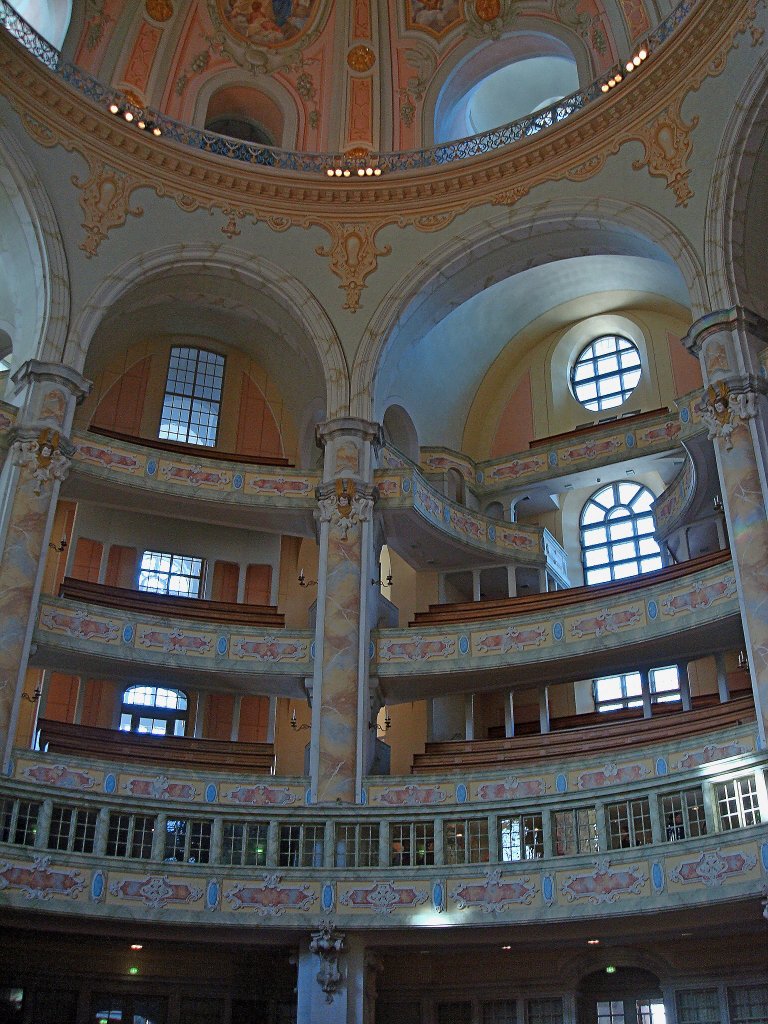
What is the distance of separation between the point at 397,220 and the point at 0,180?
8.96 meters

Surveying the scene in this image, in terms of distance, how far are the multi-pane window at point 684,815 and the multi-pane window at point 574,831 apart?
4.03 feet

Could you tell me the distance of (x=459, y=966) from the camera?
21.0m

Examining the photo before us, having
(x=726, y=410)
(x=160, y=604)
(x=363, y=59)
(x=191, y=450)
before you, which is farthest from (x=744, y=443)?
(x=363, y=59)

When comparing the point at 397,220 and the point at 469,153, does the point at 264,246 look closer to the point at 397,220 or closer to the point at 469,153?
the point at 397,220

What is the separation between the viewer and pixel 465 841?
62.2 ft

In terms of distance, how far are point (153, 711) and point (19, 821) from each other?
268 inches

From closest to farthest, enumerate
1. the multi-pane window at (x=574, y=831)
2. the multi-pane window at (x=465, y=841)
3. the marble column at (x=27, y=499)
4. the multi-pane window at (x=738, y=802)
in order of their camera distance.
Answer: the multi-pane window at (x=738, y=802) < the multi-pane window at (x=574, y=831) < the multi-pane window at (x=465, y=841) < the marble column at (x=27, y=499)

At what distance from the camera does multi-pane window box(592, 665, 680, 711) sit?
82.2 ft

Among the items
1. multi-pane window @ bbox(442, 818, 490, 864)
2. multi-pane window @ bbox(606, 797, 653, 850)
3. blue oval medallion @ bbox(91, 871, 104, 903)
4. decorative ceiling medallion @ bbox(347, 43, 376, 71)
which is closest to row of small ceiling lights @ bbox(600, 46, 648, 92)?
decorative ceiling medallion @ bbox(347, 43, 376, 71)

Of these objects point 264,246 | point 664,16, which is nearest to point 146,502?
point 264,246

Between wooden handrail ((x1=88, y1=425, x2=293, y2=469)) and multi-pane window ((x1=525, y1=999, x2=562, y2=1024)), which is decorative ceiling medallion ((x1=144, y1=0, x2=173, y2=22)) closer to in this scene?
wooden handrail ((x1=88, y1=425, x2=293, y2=469))

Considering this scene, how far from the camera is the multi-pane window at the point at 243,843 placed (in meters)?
19.3

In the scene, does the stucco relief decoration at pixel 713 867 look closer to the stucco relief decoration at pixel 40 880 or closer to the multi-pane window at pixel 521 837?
the multi-pane window at pixel 521 837

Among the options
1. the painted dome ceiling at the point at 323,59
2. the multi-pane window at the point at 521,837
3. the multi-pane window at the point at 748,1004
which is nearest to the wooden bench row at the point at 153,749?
the multi-pane window at the point at 521,837
